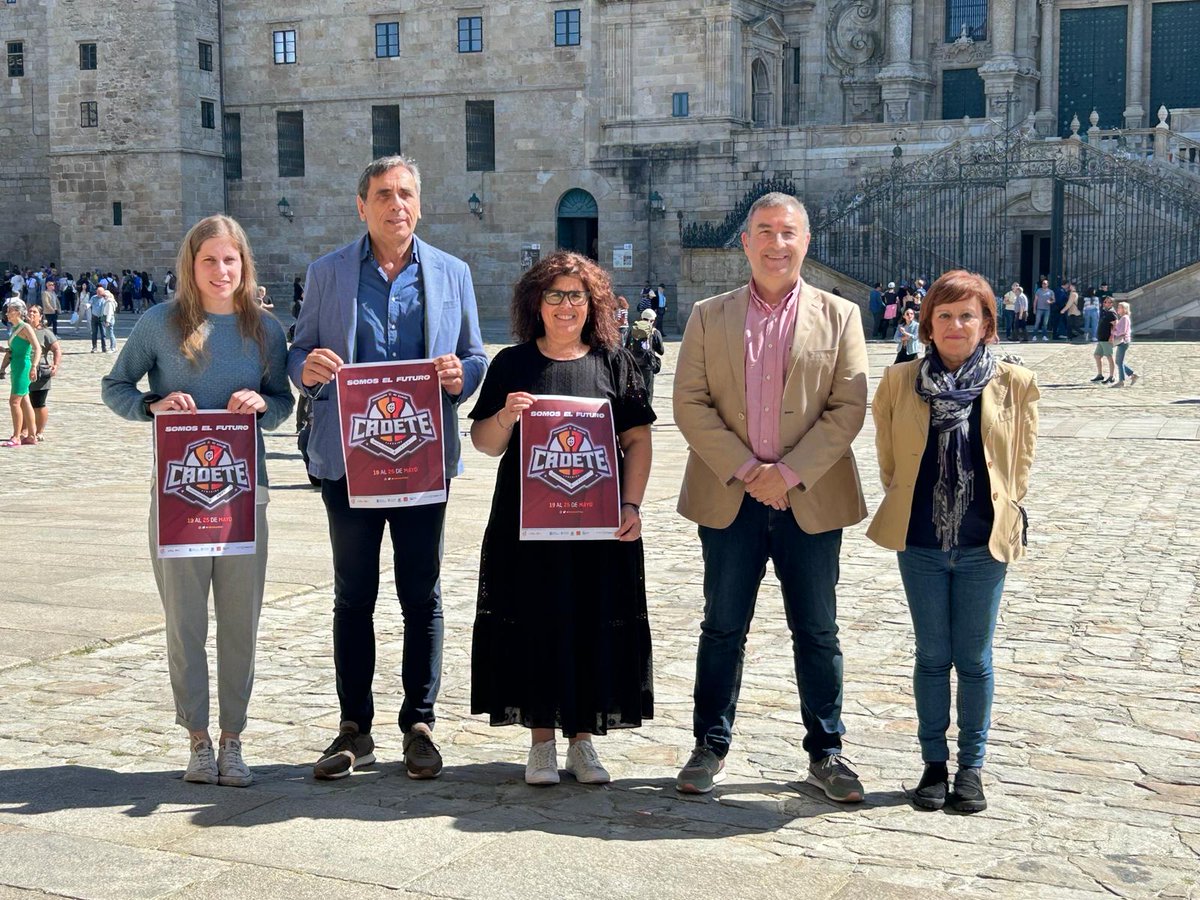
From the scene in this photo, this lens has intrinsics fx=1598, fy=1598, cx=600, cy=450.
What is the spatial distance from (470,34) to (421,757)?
4274 centimetres

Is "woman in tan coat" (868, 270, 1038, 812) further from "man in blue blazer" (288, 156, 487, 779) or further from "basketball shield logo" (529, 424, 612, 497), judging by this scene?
"man in blue blazer" (288, 156, 487, 779)

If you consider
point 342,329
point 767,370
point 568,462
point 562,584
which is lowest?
point 562,584

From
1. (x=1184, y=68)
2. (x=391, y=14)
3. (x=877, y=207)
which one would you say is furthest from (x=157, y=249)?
(x=1184, y=68)

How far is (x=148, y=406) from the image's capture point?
18.1 ft

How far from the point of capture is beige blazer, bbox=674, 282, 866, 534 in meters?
5.25

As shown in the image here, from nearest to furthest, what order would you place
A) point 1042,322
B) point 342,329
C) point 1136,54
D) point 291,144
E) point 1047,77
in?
1. point 342,329
2. point 1042,322
3. point 1136,54
4. point 1047,77
5. point 291,144

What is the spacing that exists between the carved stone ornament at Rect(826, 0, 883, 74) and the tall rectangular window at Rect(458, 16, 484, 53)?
9902mm

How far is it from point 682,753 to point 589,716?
1.82 ft

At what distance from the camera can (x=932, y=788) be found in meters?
5.16

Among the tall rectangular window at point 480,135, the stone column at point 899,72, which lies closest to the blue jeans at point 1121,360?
the stone column at point 899,72

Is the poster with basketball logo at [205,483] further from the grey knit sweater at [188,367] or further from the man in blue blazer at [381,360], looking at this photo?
the man in blue blazer at [381,360]

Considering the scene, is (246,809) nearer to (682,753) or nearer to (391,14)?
(682,753)

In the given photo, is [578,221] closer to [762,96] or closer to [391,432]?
[762,96]

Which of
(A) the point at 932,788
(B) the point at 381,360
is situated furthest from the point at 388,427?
(A) the point at 932,788
